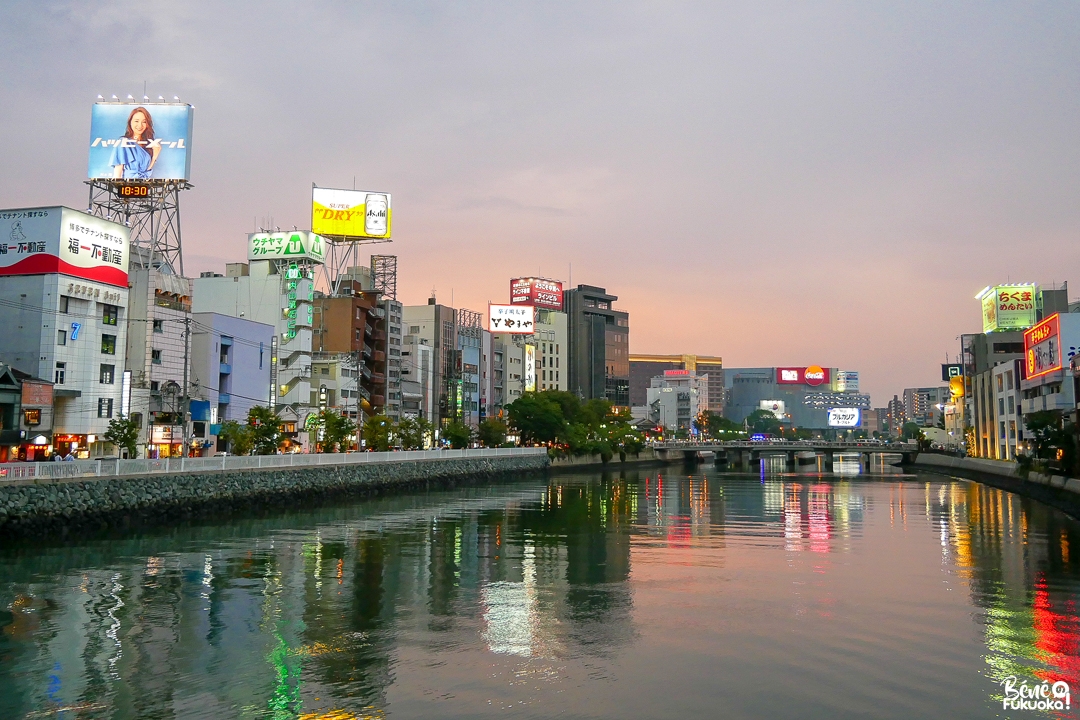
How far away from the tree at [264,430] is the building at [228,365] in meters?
5.39

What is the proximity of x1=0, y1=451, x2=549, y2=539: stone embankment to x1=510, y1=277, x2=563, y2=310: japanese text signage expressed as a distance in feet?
313

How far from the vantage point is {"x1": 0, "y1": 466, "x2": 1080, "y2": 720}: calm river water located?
16188 millimetres

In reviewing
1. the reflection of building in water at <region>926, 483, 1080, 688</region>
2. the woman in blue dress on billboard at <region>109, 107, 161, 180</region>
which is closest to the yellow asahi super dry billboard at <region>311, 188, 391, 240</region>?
the woman in blue dress on billboard at <region>109, 107, 161, 180</region>

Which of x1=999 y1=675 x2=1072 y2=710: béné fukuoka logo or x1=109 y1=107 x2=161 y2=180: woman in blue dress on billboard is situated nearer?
x1=999 y1=675 x2=1072 y2=710: béné fukuoka logo

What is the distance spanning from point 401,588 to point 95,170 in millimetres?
53322

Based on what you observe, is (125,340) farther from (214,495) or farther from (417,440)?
(417,440)

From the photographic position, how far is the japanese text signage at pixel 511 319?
146m

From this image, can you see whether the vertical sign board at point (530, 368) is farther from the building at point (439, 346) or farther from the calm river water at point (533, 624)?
the calm river water at point (533, 624)

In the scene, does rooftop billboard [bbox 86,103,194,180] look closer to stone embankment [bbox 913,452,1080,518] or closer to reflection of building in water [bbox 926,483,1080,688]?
reflection of building in water [bbox 926,483,1080,688]

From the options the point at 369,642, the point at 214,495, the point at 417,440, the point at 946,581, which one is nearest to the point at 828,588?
the point at 946,581

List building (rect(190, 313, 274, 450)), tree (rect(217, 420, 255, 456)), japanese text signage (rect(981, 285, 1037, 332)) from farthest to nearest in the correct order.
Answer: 1. japanese text signage (rect(981, 285, 1037, 332))
2. building (rect(190, 313, 274, 450))
3. tree (rect(217, 420, 255, 456))

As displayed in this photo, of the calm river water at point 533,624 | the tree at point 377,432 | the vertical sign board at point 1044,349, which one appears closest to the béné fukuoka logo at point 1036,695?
the calm river water at point 533,624

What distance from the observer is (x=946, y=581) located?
95.7 ft

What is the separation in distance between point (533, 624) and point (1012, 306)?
389ft
